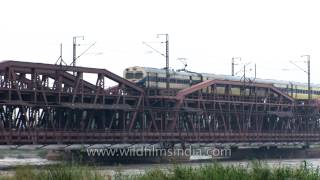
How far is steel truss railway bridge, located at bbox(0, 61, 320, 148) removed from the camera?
2350 inches

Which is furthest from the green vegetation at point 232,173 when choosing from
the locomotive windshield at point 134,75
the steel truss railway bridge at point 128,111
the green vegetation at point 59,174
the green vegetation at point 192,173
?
the locomotive windshield at point 134,75

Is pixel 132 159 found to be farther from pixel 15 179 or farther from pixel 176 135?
pixel 15 179

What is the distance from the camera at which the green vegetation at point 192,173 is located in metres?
18.9

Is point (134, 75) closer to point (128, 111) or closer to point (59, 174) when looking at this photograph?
point (128, 111)

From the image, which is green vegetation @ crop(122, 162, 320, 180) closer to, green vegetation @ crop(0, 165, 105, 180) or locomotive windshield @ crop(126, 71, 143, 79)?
green vegetation @ crop(0, 165, 105, 180)

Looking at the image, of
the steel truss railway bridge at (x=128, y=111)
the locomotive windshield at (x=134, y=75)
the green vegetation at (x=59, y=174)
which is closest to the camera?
the green vegetation at (x=59, y=174)

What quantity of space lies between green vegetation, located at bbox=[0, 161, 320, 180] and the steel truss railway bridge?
36.3 metres

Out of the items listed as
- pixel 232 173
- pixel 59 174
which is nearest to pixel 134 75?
pixel 59 174

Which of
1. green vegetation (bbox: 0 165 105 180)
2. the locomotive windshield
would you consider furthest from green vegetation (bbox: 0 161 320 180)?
the locomotive windshield

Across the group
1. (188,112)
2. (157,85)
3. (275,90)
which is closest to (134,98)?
(157,85)

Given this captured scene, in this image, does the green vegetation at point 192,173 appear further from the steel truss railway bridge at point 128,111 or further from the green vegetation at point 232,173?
the steel truss railway bridge at point 128,111

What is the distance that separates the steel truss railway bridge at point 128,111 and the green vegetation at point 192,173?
3629 centimetres

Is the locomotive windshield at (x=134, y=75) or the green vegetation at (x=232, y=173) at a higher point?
the locomotive windshield at (x=134, y=75)

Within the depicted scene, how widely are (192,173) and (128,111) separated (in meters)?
51.8
